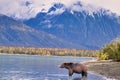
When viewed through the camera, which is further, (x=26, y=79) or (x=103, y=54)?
(x=103, y=54)

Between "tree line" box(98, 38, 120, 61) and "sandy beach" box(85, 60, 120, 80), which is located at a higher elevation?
"tree line" box(98, 38, 120, 61)

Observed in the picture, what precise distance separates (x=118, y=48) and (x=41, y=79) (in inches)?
2566

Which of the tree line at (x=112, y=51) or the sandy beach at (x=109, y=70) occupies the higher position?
the tree line at (x=112, y=51)

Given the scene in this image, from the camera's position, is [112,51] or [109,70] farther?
[112,51]

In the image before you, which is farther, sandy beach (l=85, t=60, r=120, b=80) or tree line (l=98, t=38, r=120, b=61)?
tree line (l=98, t=38, r=120, b=61)

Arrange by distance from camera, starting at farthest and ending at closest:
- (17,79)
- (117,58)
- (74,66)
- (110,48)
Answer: (110,48), (117,58), (17,79), (74,66)

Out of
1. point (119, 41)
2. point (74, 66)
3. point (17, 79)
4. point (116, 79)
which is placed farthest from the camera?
point (119, 41)

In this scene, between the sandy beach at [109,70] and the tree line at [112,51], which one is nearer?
the sandy beach at [109,70]

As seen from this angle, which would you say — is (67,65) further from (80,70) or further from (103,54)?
(103,54)

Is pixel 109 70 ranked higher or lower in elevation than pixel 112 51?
lower

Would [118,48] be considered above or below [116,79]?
above

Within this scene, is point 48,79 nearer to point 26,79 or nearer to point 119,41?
point 26,79

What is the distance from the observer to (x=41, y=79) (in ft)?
190

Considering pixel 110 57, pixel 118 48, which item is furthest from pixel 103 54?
pixel 118 48
